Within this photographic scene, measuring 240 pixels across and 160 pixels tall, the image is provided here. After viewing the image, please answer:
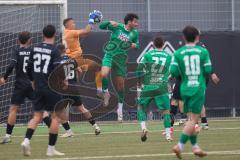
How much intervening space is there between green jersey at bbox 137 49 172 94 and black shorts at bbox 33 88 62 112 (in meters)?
3.64

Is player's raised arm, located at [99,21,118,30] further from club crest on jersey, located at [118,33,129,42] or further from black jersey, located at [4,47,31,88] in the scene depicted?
black jersey, located at [4,47,31,88]

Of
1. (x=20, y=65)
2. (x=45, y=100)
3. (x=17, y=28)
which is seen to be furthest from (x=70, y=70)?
(x=17, y=28)

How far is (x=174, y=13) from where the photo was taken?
88.4 ft

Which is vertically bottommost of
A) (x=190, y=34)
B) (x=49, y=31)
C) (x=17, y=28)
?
(x=190, y=34)

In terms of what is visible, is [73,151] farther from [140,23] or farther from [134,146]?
[140,23]

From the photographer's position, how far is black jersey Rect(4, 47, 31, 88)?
1672cm

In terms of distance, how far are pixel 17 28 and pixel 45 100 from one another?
36.6 ft

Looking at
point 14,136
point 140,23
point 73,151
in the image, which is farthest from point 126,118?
point 73,151

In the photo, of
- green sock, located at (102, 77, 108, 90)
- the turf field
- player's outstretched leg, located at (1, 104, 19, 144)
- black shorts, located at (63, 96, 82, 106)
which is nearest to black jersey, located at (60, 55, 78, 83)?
black shorts, located at (63, 96, 82, 106)

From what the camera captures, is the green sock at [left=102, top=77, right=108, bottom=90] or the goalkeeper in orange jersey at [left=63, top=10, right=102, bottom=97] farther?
the green sock at [left=102, top=77, right=108, bottom=90]

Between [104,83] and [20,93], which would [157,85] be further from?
[104,83]

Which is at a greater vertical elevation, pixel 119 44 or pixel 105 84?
pixel 119 44

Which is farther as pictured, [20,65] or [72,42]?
[72,42]

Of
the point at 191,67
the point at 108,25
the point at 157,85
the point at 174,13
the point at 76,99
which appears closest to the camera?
the point at 191,67
